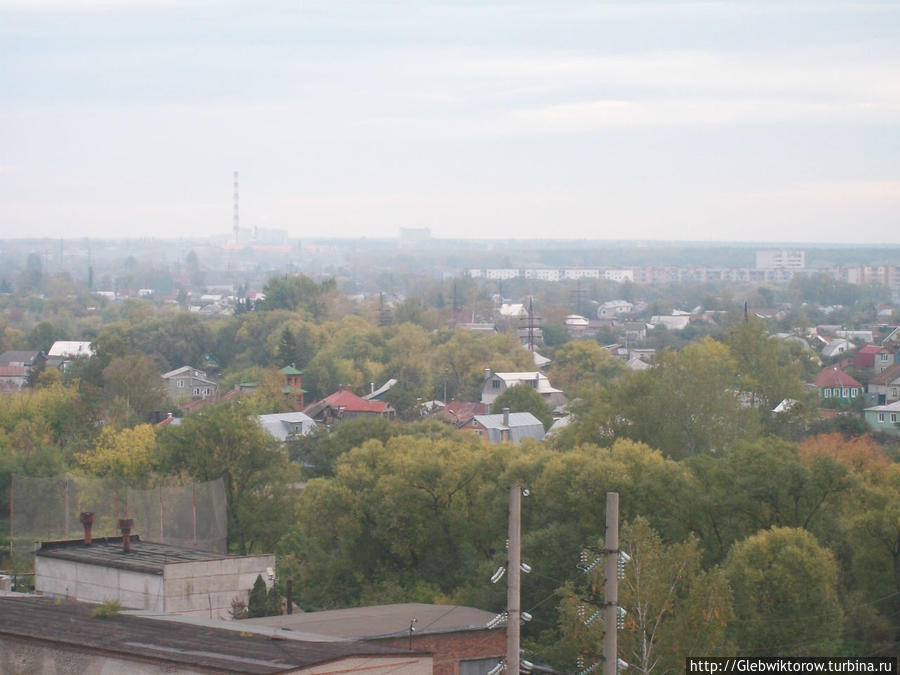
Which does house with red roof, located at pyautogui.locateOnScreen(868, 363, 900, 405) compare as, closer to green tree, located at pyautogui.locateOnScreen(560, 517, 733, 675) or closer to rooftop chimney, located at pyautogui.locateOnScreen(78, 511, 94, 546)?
rooftop chimney, located at pyautogui.locateOnScreen(78, 511, 94, 546)

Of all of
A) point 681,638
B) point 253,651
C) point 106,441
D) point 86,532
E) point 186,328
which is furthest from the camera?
point 186,328

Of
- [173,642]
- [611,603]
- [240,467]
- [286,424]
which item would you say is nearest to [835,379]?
[286,424]

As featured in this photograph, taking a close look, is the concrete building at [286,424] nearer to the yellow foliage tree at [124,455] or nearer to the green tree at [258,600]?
the yellow foliage tree at [124,455]

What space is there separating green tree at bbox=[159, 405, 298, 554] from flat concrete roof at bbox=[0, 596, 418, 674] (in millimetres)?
12950

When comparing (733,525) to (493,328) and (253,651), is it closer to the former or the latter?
(253,651)

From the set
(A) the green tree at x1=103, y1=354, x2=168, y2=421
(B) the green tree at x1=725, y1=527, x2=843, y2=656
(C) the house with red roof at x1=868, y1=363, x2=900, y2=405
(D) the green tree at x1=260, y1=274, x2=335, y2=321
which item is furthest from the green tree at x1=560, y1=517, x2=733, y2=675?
(D) the green tree at x1=260, y1=274, x2=335, y2=321

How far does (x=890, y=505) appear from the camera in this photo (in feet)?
70.2

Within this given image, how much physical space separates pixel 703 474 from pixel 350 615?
25.0 ft

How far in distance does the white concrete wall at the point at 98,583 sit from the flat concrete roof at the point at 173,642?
2578 mm

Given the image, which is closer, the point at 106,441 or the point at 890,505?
the point at 890,505

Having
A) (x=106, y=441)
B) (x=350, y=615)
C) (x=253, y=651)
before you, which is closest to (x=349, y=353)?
(x=106, y=441)

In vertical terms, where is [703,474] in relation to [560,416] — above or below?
above

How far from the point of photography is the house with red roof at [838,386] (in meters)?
57.7

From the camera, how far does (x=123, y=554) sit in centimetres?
2019
